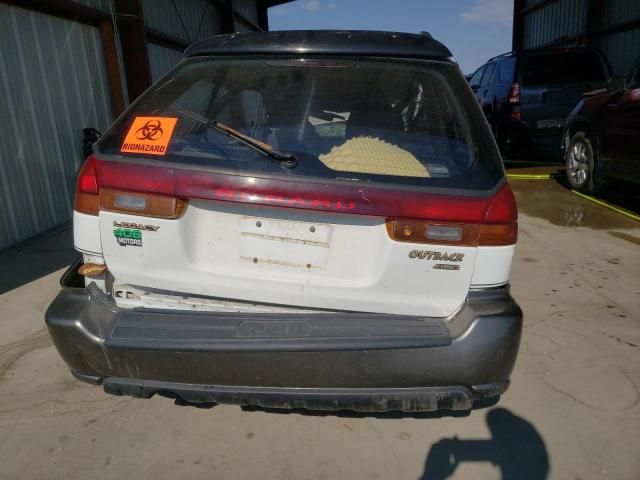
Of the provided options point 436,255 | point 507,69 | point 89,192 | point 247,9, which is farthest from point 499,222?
point 247,9

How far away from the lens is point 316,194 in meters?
1.73

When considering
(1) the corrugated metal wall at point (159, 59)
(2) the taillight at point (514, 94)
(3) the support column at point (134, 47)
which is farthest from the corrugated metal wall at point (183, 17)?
(2) the taillight at point (514, 94)

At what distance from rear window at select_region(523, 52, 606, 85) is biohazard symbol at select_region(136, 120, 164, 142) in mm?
8005

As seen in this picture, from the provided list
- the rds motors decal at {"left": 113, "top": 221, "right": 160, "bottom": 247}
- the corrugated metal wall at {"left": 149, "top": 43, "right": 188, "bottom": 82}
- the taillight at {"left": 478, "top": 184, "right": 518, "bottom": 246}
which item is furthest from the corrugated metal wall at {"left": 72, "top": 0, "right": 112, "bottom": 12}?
the taillight at {"left": 478, "top": 184, "right": 518, "bottom": 246}

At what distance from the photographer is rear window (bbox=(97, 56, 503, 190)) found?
6.17ft

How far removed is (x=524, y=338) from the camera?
3.03 m

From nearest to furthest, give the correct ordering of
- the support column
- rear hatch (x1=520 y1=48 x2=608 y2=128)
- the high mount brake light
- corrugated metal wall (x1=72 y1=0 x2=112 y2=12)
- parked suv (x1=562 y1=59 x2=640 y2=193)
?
the high mount brake light
parked suv (x1=562 y1=59 x2=640 y2=193)
corrugated metal wall (x1=72 y1=0 x2=112 y2=12)
the support column
rear hatch (x1=520 y1=48 x2=608 y2=128)

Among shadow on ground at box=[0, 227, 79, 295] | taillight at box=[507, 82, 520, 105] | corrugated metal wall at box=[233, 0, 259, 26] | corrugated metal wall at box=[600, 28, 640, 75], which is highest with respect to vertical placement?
corrugated metal wall at box=[233, 0, 259, 26]

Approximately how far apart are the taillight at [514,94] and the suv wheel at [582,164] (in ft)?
5.80

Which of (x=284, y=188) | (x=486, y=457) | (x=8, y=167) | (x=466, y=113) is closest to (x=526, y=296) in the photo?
(x=486, y=457)

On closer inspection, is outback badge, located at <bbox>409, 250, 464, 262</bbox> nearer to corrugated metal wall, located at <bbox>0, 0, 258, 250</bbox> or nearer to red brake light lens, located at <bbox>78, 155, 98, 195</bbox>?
red brake light lens, located at <bbox>78, 155, 98, 195</bbox>

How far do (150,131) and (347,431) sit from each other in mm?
1524

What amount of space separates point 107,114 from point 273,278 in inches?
237

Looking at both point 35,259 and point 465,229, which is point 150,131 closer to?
point 465,229
